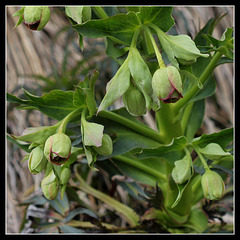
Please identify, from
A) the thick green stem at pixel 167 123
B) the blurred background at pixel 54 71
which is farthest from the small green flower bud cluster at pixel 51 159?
the blurred background at pixel 54 71

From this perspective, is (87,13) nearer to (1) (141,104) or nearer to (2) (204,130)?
(1) (141,104)

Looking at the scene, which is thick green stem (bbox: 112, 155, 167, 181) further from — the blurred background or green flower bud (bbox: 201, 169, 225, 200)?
the blurred background

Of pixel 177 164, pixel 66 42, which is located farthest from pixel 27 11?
pixel 66 42

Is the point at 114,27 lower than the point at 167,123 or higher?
higher

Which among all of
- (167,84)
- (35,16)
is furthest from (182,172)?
(35,16)

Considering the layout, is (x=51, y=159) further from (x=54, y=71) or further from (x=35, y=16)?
(x=54, y=71)

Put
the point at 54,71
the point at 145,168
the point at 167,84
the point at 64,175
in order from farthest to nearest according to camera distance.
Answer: the point at 54,71
the point at 145,168
the point at 64,175
the point at 167,84
